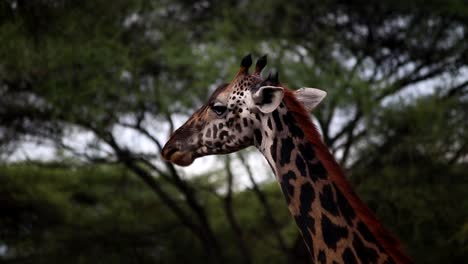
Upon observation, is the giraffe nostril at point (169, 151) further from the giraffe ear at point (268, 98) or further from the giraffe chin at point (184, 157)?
the giraffe ear at point (268, 98)

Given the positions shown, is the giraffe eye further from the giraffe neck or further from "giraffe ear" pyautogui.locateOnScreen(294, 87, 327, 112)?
"giraffe ear" pyautogui.locateOnScreen(294, 87, 327, 112)

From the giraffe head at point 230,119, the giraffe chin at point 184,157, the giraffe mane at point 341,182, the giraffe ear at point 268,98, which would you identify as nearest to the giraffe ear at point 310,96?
the giraffe head at point 230,119

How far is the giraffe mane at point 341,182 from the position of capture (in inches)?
132

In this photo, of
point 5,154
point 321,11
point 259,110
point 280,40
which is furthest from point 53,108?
point 259,110

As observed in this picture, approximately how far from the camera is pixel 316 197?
11.8 feet

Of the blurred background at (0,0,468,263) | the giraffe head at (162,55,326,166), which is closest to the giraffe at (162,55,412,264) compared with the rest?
the giraffe head at (162,55,326,166)

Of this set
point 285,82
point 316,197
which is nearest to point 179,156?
point 316,197

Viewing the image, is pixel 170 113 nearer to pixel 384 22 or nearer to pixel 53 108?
pixel 53 108

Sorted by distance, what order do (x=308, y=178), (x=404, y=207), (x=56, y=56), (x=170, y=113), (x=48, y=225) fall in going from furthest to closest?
(x=48, y=225), (x=170, y=113), (x=404, y=207), (x=56, y=56), (x=308, y=178)

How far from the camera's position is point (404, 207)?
11656 millimetres

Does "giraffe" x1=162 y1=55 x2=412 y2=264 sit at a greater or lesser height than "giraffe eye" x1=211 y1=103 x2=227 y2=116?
lesser

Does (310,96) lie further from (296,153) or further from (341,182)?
(341,182)

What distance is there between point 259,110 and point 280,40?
8.34m

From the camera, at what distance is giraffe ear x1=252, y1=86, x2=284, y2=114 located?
362 centimetres
